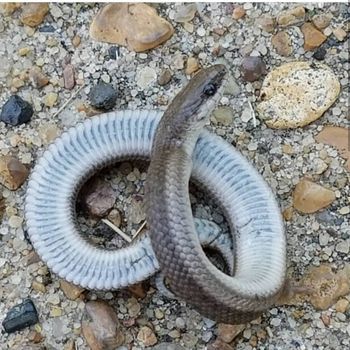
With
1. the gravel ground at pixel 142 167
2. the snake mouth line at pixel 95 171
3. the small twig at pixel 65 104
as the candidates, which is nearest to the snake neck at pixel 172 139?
the snake mouth line at pixel 95 171

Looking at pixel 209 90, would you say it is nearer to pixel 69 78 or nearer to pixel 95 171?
pixel 95 171

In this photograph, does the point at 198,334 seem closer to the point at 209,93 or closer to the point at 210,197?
the point at 210,197

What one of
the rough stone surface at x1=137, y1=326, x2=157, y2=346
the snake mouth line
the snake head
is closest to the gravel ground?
the rough stone surface at x1=137, y1=326, x2=157, y2=346

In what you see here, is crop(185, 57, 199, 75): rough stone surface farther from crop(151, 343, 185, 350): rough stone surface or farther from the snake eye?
crop(151, 343, 185, 350): rough stone surface

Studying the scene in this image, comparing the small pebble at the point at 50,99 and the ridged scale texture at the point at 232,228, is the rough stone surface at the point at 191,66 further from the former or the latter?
the small pebble at the point at 50,99

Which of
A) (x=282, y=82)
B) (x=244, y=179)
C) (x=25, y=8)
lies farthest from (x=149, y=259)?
(x=25, y=8)

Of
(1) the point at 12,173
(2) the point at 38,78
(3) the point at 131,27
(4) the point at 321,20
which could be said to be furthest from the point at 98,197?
(4) the point at 321,20
